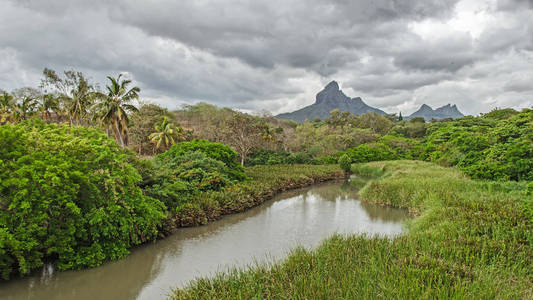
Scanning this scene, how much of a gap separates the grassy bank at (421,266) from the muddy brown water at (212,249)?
110 cm

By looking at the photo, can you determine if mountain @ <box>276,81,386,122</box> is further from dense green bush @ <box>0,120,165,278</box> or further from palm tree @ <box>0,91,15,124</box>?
dense green bush @ <box>0,120,165,278</box>

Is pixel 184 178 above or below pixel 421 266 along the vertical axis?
above

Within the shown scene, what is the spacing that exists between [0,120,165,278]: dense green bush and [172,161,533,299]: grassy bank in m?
3.01

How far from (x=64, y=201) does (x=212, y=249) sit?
154 inches

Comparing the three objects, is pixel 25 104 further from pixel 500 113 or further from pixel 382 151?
pixel 500 113

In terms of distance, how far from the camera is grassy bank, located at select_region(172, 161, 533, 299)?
396 cm

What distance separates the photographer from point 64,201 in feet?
18.7

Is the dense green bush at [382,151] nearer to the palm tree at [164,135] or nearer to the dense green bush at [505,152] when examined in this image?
the dense green bush at [505,152]

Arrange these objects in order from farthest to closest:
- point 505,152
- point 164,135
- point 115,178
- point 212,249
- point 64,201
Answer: point 164,135, point 505,152, point 212,249, point 115,178, point 64,201

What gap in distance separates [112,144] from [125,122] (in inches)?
619

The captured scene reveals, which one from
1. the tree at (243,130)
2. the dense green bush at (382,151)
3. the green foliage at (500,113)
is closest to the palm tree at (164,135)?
→ the tree at (243,130)

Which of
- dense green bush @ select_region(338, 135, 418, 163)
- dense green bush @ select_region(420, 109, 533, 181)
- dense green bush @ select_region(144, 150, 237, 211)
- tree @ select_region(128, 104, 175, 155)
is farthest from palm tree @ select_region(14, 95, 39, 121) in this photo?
dense green bush @ select_region(420, 109, 533, 181)

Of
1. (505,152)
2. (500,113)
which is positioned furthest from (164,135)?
(500,113)

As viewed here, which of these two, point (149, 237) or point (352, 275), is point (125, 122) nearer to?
point (149, 237)
